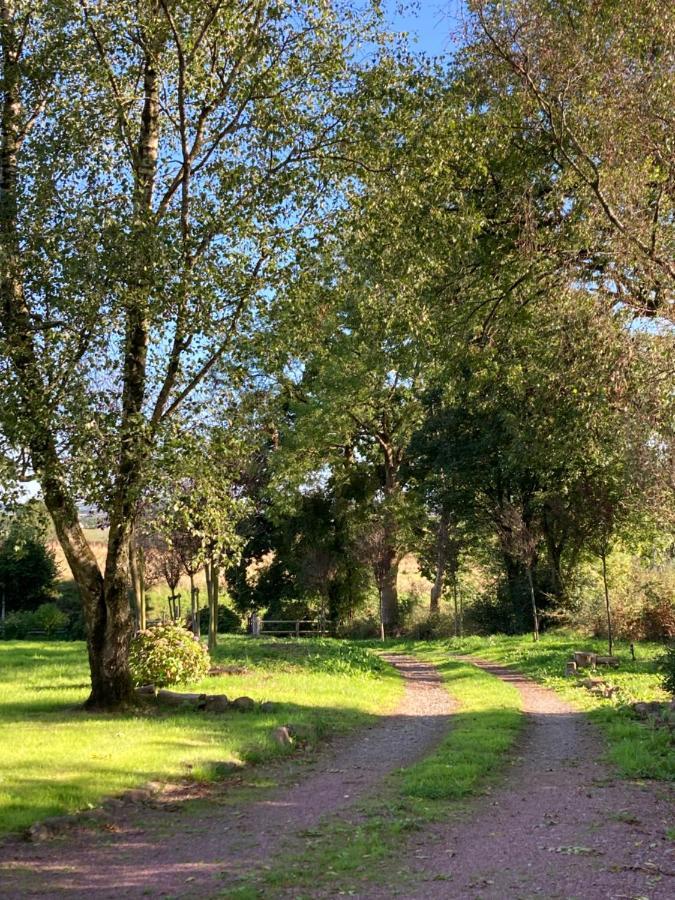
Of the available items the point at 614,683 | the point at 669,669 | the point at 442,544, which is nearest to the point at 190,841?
the point at 669,669


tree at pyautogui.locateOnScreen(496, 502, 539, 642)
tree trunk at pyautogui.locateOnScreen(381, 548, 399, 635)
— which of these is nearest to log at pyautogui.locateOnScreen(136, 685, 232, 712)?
tree at pyautogui.locateOnScreen(496, 502, 539, 642)

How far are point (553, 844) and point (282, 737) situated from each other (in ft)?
16.0

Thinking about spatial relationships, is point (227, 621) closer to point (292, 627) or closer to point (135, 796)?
point (292, 627)

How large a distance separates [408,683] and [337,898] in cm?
1351

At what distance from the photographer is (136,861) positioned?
5.76m

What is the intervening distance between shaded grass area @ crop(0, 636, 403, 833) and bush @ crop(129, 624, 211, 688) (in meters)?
0.55

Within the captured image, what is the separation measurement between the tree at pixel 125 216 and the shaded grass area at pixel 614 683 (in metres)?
6.96

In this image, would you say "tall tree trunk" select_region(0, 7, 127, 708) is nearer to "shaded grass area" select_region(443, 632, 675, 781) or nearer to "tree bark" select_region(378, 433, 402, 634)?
"shaded grass area" select_region(443, 632, 675, 781)

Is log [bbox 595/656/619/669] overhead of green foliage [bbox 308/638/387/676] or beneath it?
beneath

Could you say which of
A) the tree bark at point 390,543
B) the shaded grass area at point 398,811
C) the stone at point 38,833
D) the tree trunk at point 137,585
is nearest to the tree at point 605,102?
the shaded grass area at point 398,811

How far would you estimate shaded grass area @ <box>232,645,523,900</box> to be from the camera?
206 inches

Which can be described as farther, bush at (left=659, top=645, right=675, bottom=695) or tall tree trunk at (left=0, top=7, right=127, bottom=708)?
bush at (left=659, top=645, right=675, bottom=695)

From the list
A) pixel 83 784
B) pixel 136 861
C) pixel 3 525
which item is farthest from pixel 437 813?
pixel 3 525

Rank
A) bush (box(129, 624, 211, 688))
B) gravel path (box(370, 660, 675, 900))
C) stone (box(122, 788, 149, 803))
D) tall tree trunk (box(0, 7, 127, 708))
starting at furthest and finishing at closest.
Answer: bush (box(129, 624, 211, 688)) < tall tree trunk (box(0, 7, 127, 708)) < stone (box(122, 788, 149, 803)) < gravel path (box(370, 660, 675, 900))
